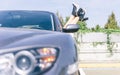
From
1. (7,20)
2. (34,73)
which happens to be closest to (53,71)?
(34,73)

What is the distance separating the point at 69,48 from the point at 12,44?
511 millimetres

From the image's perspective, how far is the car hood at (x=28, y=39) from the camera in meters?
2.70

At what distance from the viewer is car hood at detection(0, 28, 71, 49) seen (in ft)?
8.86

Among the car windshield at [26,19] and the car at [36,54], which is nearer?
the car at [36,54]

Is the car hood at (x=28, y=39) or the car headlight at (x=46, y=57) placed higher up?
the car hood at (x=28, y=39)

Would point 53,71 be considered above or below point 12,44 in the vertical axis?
below

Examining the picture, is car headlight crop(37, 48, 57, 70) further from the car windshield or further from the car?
the car windshield

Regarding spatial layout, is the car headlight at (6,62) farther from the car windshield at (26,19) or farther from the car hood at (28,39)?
the car windshield at (26,19)

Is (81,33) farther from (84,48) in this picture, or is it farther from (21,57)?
(21,57)

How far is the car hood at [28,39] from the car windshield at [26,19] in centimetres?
231

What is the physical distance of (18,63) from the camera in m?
2.60

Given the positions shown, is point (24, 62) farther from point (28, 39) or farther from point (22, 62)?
point (28, 39)

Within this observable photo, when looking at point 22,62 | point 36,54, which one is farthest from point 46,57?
point 22,62

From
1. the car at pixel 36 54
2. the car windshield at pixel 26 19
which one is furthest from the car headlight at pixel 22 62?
the car windshield at pixel 26 19
